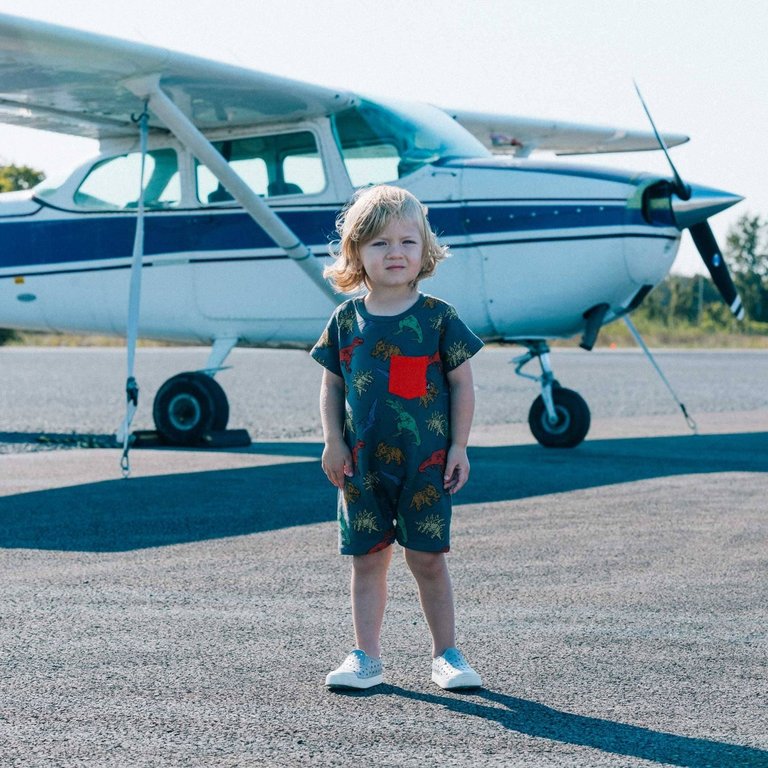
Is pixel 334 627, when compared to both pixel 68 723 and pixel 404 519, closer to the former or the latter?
pixel 404 519

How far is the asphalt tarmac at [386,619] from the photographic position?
10.2 feet

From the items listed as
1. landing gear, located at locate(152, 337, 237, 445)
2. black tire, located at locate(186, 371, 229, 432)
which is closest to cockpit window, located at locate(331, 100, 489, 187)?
landing gear, located at locate(152, 337, 237, 445)

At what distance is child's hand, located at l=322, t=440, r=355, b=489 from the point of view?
3.66 m

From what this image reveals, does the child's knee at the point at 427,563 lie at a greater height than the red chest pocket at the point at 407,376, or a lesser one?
lesser

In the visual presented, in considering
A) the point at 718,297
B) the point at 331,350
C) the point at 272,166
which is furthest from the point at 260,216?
the point at 718,297

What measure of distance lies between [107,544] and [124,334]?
5.34 m

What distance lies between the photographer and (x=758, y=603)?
15.0 feet

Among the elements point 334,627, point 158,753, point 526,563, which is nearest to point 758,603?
point 526,563

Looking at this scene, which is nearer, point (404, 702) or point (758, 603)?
point (404, 702)

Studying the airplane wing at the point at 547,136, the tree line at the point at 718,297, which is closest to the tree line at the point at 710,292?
the tree line at the point at 718,297

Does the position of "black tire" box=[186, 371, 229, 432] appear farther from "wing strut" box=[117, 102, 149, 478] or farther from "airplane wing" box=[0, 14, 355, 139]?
"airplane wing" box=[0, 14, 355, 139]

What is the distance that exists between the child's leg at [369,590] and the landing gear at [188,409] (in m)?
6.79

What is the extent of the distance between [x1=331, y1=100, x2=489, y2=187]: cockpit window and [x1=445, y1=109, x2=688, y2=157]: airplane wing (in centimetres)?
343

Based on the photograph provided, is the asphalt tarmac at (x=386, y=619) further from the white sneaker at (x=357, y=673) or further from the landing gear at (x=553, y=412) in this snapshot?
the landing gear at (x=553, y=412)
